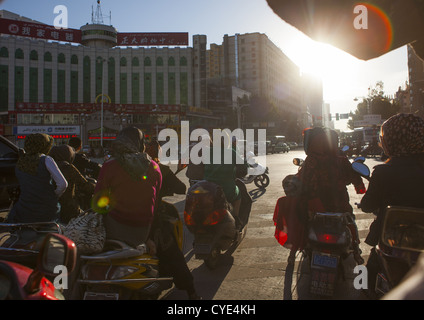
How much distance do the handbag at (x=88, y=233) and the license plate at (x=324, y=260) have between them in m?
1.91

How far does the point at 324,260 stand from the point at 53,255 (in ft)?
8.11

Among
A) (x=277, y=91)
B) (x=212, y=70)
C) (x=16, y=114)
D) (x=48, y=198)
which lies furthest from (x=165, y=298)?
(x=277, y=91)

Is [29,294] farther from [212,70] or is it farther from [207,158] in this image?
[212,70]

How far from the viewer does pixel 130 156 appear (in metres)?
2.94

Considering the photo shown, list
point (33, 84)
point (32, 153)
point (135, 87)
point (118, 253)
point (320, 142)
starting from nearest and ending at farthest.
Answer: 1. point (118, 253)
2. point (32, 153)
3. point (320, 142)
4. point (33, 84)
5. point (135, 87)

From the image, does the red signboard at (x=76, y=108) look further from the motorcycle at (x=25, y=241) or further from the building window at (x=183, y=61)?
the motorcycle at (x=25, y=241)

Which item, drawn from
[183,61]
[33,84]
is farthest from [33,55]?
[183,61]

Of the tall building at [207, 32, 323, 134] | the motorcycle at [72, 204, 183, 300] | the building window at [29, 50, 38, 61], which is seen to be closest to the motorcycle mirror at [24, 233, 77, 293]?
the motorcycle at [72, 204, 183, 300]

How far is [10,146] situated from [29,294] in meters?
6.33

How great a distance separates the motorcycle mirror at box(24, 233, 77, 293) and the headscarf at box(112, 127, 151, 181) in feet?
3.95

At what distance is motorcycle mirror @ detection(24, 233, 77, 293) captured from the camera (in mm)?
1631

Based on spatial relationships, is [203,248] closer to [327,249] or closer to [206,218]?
[206,218]

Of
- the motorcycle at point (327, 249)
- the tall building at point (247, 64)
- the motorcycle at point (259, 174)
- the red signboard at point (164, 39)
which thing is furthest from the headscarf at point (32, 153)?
the tall building at point (247, 64)

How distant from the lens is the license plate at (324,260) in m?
3.36
